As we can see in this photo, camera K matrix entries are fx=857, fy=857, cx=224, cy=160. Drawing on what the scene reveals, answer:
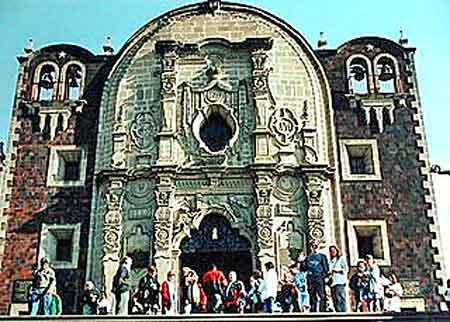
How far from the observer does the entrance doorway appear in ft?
86.2

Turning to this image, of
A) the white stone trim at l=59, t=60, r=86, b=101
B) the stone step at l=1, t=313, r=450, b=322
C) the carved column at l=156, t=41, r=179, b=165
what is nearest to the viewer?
the stone step at l=1, t=313, r=450, b=322

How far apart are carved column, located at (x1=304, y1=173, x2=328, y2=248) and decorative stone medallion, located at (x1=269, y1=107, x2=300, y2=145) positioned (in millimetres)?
1511

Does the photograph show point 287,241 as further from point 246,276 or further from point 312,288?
point 312,288

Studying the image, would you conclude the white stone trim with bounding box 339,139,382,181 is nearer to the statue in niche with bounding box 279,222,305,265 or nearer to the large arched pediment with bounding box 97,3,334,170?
the large arched pediment with bounding box 97,3,334,170

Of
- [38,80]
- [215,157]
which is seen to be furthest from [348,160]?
[38,80]

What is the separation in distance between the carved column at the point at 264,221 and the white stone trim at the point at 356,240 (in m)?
2.57

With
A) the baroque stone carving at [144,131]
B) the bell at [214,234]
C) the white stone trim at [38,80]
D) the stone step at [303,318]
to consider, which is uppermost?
the white stone trim at [38,80]

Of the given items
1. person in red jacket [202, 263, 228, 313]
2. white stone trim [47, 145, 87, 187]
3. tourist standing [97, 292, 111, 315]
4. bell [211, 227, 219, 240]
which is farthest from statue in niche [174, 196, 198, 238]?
person in red jacket [202, 263, 228, 313]

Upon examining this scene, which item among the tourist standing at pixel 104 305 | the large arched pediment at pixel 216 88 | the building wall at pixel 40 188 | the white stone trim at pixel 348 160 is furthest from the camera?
the white stone trim at pixel 348 160

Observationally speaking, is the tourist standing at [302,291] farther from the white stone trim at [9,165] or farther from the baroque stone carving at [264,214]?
the white stone trim at [9,165]

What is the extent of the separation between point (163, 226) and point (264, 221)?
3103mm

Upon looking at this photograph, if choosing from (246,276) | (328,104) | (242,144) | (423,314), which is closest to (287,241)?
(246,276)

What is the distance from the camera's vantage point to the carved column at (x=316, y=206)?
26.2 metres

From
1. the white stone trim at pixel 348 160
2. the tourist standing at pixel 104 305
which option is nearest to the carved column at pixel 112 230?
the tourist standing at pixel 104 305
